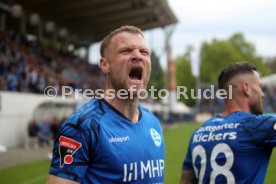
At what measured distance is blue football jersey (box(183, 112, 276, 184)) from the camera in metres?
3.00

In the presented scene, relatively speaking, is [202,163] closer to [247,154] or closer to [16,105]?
[247,154]

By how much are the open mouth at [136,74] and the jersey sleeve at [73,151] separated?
554mm

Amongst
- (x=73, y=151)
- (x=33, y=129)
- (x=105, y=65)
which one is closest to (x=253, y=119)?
(x=105, y=65)

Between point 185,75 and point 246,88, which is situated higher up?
point 185,75

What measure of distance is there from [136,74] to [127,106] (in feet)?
0.75

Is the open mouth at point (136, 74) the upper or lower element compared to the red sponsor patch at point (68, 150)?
upper

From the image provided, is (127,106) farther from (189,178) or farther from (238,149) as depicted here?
(189,178)

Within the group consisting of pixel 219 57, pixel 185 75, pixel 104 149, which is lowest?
pixel 104 149

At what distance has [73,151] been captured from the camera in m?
2.21

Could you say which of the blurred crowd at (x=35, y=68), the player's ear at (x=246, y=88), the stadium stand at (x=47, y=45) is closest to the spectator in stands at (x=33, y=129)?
the stadium stand at (x=47, y=45)

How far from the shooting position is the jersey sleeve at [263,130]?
9.62 ft

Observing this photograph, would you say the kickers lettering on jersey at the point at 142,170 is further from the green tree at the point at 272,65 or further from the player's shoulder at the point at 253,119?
the green tree at the point at 272,65

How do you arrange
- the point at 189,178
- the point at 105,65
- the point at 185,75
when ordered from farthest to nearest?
the point at 185,75 → the point at 189,178 → the point at 105,65

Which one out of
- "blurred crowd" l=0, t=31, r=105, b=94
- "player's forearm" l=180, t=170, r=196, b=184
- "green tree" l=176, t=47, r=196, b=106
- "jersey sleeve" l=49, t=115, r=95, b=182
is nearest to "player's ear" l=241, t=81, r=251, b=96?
"player's forearm" l=180, t=170, r=196, b=184
